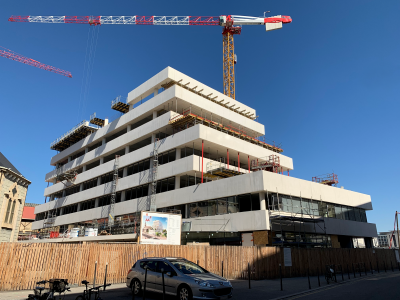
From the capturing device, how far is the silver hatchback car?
406 inches

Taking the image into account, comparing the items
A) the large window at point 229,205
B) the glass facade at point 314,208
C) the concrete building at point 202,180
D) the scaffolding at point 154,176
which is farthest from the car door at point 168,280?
the scaffolding at point 154,176

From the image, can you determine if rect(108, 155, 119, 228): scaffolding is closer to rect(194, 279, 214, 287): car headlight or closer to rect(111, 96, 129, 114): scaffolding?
rect(111, 96, 129, 114): scaffolding

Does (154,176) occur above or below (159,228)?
above

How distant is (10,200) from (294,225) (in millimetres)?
26688

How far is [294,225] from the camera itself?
31844 mm

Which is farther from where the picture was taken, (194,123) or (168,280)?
(194,123)

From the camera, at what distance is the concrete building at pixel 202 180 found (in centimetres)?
3203

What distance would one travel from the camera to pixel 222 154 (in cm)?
4300

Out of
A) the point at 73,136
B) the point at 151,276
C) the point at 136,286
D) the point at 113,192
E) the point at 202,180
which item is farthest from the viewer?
the point at 73,136

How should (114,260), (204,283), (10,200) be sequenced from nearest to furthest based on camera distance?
(204,283) < (114,260) < (10,200)

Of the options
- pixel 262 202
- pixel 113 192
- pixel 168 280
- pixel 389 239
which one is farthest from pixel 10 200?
pixel 389 239

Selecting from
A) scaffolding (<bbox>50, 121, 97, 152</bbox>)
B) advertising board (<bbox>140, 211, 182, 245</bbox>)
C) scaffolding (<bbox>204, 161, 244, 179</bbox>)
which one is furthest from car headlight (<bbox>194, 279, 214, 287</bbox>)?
scaffolding (<bbox>50, 121, 97, 152</bbox>)

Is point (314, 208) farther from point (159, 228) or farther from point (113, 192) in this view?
point (113, 192)

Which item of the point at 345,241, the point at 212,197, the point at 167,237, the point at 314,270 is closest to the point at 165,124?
the point at 212,197
